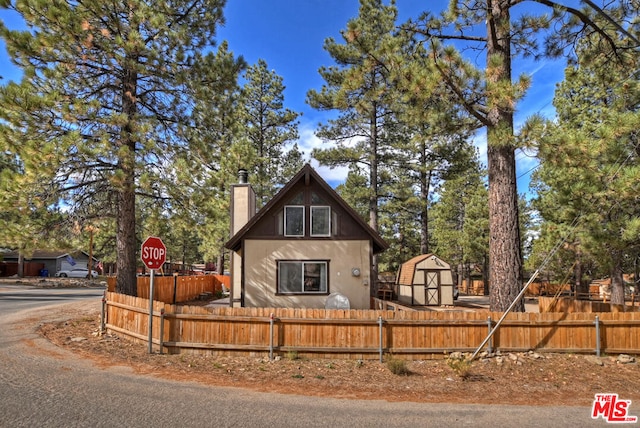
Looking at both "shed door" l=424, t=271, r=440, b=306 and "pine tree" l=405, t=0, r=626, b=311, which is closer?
"pine tree" l=405, t=0, r=626, b=311

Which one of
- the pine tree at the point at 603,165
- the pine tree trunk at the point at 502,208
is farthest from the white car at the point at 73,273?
the pine tree at the point at 603,165

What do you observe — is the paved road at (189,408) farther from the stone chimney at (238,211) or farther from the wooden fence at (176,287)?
the wooden fence at (176,287)

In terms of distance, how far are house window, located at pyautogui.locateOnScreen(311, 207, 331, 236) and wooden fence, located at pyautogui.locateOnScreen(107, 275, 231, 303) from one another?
24.7 feet

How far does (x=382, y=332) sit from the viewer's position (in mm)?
9484

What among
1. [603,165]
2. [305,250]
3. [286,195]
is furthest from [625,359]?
[286,195]

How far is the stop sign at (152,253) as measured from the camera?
9219 millimetres

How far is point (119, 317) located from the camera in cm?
1156

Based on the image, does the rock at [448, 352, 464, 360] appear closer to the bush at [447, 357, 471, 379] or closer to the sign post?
the bush at [447, 357, 471, 379]

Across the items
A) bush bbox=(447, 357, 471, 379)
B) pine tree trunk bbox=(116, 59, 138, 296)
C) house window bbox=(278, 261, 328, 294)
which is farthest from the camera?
house window bbox=(278, 261, 328, 294)

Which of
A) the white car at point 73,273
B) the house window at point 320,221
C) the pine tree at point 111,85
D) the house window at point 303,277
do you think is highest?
the pine tree at point 111,85

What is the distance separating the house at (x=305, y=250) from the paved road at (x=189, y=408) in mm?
7554

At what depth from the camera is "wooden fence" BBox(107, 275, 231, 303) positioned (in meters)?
20.0

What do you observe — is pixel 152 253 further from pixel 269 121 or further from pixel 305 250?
pixel 269 121

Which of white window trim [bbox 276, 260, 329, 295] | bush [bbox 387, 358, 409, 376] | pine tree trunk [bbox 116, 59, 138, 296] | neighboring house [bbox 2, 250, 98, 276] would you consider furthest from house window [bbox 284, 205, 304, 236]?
neighboring house [bbox 2, 250, 98, 276]
